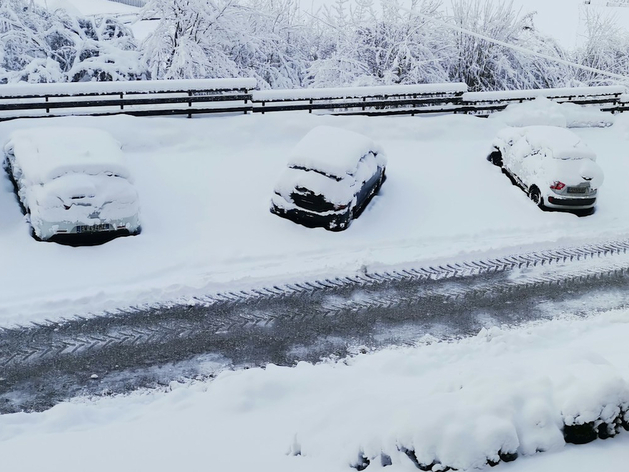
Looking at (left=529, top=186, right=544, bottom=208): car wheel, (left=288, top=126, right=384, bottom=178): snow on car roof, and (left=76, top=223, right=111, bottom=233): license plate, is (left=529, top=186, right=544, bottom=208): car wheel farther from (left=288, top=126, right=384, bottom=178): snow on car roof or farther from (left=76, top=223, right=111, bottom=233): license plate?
(left=76, top=223, right=111, bottom=233): license plate

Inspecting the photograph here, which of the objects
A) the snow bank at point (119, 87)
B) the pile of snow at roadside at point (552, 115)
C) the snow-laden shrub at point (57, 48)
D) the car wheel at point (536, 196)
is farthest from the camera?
the snow-laden shrub at point (57, 48)

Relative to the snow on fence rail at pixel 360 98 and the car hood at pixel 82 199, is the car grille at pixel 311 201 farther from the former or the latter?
the snow on fence rail at pixel 360 98

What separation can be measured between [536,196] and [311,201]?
18.3 ft

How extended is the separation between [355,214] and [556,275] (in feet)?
13.5

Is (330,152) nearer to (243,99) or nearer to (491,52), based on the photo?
(243,99)

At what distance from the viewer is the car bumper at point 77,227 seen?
11.8m

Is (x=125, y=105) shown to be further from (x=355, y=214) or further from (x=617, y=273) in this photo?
(x=617, y=273)

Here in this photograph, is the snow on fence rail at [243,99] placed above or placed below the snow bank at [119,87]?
below

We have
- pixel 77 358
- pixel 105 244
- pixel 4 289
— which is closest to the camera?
pixel 77 358

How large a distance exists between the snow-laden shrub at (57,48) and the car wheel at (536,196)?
50.4 feet

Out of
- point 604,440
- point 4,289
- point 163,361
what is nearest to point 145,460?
point 163,361

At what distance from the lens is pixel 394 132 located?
19172 millimetres

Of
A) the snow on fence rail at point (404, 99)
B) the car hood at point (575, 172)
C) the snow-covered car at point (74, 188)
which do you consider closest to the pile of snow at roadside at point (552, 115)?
the snow on fence rail at point (404, 99)

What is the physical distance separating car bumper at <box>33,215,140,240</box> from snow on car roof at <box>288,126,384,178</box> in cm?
354
